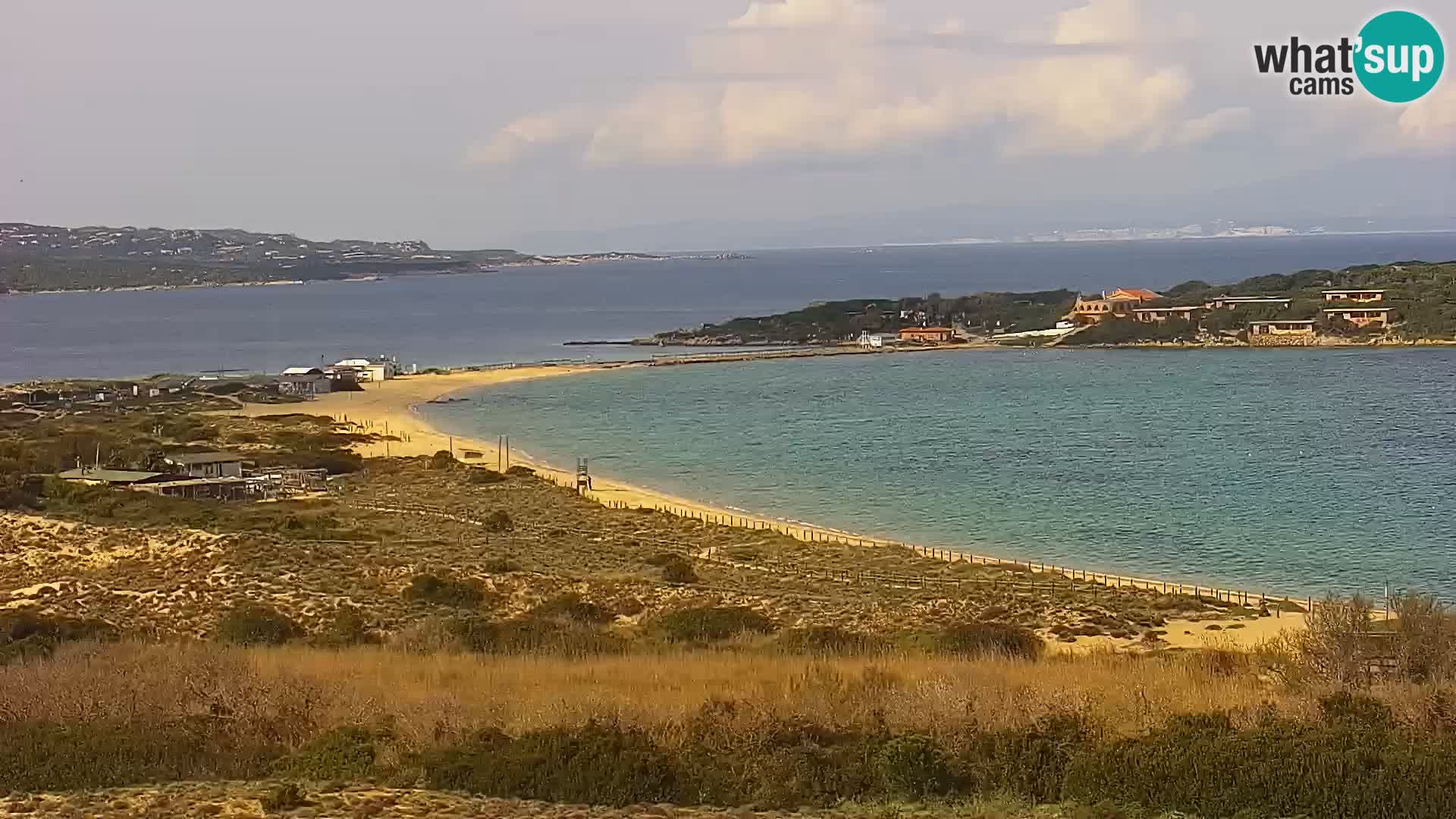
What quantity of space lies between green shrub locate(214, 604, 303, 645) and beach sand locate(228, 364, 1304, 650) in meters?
10.9

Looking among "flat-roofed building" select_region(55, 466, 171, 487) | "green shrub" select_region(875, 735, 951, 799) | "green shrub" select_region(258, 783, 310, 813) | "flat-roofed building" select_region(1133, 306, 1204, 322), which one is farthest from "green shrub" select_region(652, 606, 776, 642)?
"flat-roofed building" select_region(1133, 306, 1204, 322)

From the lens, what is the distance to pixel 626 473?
44.1 metres

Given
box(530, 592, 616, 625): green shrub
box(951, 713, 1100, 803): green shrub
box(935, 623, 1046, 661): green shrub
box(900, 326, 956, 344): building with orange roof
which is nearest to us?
box(951, 713, 1100, 803): green shrub

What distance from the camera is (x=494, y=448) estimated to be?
4981cm

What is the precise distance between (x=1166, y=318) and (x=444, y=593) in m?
89.3

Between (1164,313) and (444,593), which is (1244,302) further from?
(444,593)

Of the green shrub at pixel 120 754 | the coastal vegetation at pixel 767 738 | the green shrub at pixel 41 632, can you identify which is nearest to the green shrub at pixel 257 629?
the green shrub at pixel 41 632

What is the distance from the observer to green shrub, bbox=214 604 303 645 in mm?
17844

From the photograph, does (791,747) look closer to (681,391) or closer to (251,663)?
(251,663)

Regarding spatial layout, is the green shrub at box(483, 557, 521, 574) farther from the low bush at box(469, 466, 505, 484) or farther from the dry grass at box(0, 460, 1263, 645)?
the low bush at box(469, 466, 505, 484)

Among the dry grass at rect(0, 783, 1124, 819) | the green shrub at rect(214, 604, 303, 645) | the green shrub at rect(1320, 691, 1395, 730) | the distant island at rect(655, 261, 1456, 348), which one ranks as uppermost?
the distant island at rect(655, 261, 1456, 348)

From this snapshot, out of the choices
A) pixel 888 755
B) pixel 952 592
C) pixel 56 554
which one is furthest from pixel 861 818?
pixel 56 554

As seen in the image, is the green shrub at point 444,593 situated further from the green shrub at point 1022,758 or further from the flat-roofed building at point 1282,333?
the flat-roofed building at point 1282,333

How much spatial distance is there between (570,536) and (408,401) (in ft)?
135
